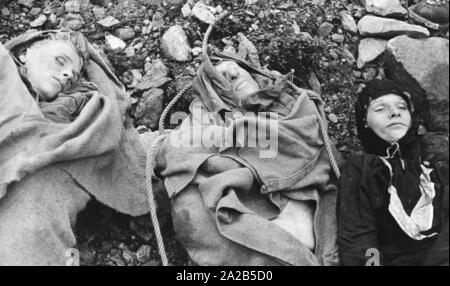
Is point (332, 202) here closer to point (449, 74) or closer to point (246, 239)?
point (246, 239)

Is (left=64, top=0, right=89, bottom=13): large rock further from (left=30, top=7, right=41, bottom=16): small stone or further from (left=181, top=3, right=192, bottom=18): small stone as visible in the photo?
(left=181, top=3, right=192, bottom=18): small stone

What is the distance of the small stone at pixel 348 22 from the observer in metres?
4.87

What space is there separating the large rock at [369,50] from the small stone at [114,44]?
1.77 meters

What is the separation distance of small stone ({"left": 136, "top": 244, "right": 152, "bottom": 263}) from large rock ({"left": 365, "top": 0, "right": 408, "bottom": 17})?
98.8 inches

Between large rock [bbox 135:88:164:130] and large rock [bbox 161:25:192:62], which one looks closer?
large rock [bbox 135:88:164:130]

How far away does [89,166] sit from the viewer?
356cm

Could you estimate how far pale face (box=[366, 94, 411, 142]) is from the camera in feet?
11.7

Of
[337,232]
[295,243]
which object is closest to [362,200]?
[337,232]

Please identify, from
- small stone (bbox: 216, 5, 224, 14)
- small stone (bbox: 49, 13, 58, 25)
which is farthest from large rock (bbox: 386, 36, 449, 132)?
small stone (bbox: 49, 13, 58, 25)

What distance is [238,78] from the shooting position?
402 cm

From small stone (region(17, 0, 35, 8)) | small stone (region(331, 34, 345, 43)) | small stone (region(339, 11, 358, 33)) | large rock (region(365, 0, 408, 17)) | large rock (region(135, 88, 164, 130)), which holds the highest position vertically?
large rock (region(365, 0, 408, 17))

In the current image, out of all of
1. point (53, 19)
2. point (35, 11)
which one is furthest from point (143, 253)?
point (35, 11)
